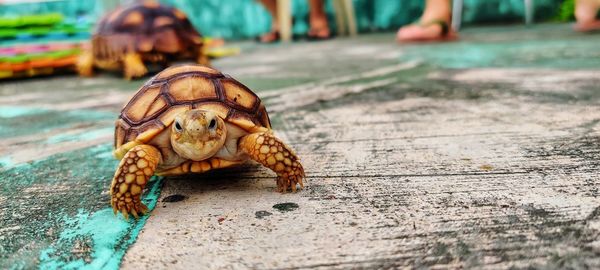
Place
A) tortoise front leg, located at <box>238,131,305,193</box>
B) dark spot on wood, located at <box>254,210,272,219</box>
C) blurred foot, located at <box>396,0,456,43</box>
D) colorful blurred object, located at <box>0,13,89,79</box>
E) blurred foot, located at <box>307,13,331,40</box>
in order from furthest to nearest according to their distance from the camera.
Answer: blurred foot, located at <box>307,13,331,40</box> < blurred foot, located at <box>396,0,456,43</box> < colorful blurred object, located at <box>0,13,89,79</box> < tortoise front leg, located at <box>238,131,305,193</box> < dark spot on wood, located at <box>254,210,272,219</box>

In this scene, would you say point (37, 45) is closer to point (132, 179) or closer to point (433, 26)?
point (433, 26)

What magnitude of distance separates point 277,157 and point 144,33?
248cm

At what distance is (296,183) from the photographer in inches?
43.6

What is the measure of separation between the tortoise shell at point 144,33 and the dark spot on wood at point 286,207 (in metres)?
2.49

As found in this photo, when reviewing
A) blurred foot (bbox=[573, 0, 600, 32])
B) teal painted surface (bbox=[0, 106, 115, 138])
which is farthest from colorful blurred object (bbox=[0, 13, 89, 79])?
blurred foot (bbox=[573, 0, 600, 32])

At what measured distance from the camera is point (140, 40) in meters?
3.27

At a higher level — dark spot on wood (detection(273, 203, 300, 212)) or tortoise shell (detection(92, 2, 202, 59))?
tortoise shell (detection(92, 2, 202, 59))

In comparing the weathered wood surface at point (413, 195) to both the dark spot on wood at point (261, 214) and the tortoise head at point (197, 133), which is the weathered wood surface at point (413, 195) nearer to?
the dark spot on wood at point (261, 214)

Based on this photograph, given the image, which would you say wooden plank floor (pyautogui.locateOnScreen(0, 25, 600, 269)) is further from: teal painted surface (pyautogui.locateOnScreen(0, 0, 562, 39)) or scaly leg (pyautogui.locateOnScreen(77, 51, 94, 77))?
teal painted surface (pyautogui.locateOnScreen(0, 0, 562, 39))

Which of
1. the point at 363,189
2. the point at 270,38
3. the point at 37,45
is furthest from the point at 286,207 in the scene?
the point at 270,38

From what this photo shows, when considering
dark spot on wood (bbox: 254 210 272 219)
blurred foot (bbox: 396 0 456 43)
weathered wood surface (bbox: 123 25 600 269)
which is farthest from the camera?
blurred foot (bbox: 396 0 456 43)

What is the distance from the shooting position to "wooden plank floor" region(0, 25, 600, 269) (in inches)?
32.3

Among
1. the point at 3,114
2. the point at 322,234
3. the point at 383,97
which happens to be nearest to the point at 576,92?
the point at 383,97

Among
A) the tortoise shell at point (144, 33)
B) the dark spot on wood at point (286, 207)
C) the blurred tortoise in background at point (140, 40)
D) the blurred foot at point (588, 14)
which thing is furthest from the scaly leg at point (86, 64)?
the blurred foot at point (588, 14)
